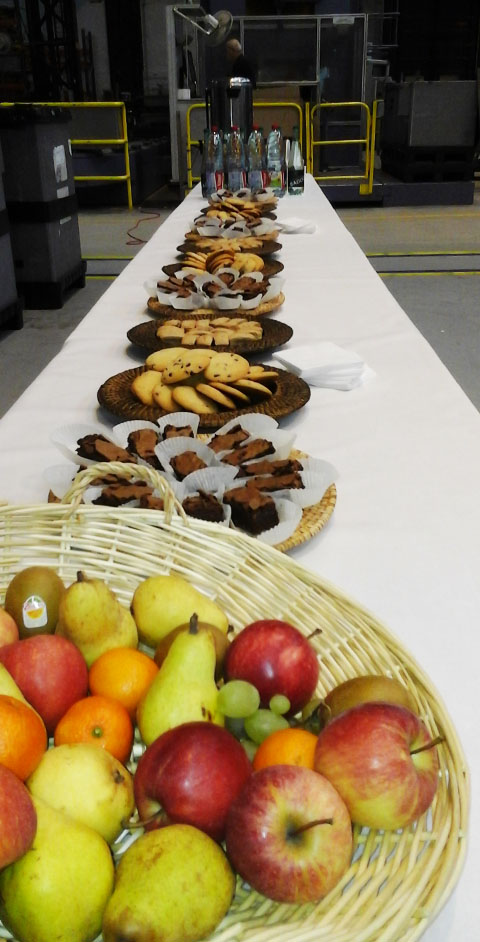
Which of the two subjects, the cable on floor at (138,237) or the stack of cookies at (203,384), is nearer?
the stack of cookies at (203,384)

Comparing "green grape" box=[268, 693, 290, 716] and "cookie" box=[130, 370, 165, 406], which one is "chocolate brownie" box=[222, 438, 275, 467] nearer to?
"cookie" box=[130, 370, 165, 406]

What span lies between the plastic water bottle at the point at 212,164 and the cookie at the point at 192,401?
2.73m

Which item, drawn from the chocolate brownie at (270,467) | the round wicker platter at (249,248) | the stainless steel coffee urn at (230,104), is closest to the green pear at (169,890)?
the chocolate brownie at (270,467)

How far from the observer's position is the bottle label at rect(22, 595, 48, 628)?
0.67 metres

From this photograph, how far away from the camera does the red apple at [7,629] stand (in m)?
0.67

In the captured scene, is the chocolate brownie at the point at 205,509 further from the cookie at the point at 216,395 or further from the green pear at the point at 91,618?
the cookie at the point at 216,395

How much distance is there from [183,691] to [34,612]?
0.58 feet

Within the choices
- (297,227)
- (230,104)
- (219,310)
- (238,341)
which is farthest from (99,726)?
(230,104)

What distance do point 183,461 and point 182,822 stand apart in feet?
1.65

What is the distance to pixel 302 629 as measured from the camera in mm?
714

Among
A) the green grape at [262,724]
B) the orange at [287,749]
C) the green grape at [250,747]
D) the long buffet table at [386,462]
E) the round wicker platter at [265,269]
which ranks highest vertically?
the round wicker platter at [265,269]

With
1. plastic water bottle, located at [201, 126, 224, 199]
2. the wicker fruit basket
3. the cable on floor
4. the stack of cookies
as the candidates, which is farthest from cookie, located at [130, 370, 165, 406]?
the cable on floor

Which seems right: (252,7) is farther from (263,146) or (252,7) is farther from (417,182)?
(263,146)

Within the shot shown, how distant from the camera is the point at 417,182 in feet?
26.4
